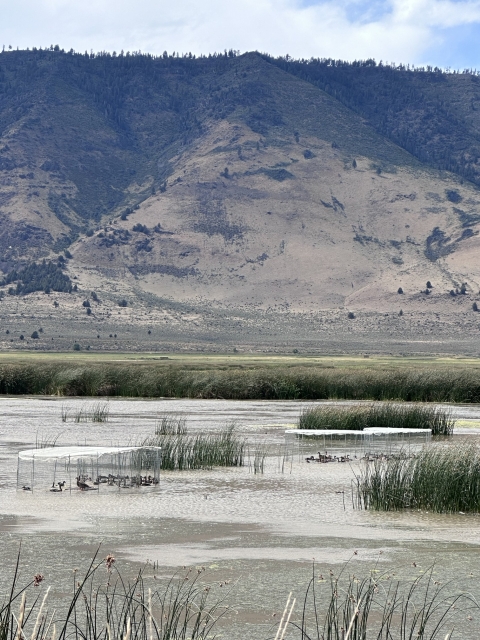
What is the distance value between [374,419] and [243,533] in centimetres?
1698

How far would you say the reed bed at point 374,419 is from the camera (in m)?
33.5

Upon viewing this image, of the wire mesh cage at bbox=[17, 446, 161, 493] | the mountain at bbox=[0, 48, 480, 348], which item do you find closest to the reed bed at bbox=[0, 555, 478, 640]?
the wire mesh cage at bbox=[17, 446, 161, 493]

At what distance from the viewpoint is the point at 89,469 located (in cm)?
2334

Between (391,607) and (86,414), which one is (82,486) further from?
(86,414)

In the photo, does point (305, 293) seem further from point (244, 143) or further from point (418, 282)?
point (244, 143)

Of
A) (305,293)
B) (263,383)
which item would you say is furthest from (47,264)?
(263,383)

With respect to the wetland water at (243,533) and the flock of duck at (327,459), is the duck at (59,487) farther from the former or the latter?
the flock of duck at (327,459)

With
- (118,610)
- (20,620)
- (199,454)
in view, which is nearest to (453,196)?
(199,454)

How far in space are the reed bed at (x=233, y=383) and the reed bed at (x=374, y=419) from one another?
13543mm

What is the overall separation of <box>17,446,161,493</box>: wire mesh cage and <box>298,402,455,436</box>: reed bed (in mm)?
10629

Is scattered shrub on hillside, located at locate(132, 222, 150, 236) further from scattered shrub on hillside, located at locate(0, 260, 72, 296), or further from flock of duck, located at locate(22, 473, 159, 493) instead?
flock of duck, located at locate(22, 473, 159, 493)

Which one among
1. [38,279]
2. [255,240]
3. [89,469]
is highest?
[255,240]

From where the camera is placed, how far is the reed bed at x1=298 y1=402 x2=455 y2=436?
33469 millimetres

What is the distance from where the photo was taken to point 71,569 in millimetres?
14750
